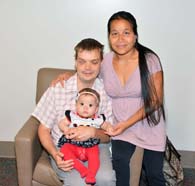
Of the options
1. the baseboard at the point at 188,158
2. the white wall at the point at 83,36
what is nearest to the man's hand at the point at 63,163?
the white wall at the point at 83,36

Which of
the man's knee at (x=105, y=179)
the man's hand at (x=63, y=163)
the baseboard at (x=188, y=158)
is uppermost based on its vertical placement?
the man's hand at (x=63, y=163)

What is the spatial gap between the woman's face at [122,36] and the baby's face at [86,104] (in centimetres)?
33

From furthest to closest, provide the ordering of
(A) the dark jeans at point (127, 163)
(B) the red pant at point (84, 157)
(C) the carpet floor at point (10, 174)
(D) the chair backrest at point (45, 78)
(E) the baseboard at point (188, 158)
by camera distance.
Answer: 1. (E) the baseboard at point (188, 158)
2. (C) the carpet floor at point (10, 174)
3. (D) the chair backrest at point (45, 78)
4. (A) the dark jeans at point (127, 163)
5. (B) the red pant at point (84, 157)

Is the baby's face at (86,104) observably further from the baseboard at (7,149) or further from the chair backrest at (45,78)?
the baseboard at (7,149)

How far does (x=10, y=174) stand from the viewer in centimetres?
244

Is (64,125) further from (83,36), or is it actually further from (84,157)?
(83,36)

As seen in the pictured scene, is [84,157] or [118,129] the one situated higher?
[118,129]

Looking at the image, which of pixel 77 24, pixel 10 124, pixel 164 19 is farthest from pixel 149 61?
pixel 10 124

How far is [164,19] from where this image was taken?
7.51 ft

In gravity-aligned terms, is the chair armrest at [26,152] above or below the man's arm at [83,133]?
below

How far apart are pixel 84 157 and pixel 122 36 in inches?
27.4

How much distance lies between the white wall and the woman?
1.53ft

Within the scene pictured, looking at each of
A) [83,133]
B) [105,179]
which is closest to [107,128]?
[83,133]

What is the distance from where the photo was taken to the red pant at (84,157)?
1706mm
